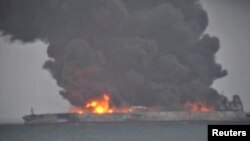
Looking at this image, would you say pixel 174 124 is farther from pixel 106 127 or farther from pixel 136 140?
pixel 136 140

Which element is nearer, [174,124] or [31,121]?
[31,121]

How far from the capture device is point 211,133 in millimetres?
13508

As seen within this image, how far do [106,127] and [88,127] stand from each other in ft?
11.8

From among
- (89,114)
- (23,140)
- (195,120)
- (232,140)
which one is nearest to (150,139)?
(23,140)

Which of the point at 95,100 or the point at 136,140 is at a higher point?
the point at 95,100

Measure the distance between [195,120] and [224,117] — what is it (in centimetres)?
612

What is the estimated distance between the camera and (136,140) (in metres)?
57.4

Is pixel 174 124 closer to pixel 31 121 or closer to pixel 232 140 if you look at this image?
pixel 31 121

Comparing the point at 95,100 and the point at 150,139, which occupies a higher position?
the point at 95,100

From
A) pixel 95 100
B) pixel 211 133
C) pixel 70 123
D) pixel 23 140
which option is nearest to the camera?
pixel 211 133

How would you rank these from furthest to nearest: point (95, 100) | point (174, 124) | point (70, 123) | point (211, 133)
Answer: point (174, 124) < point (70, 123) < point (95, 100) < point (211, 133)

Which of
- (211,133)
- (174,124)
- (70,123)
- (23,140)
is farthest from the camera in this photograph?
(174,124)

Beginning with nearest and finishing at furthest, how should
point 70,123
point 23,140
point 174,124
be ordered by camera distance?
point 23,140, point 70,123, point 174,124

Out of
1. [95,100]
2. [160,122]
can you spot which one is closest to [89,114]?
[95,100]
